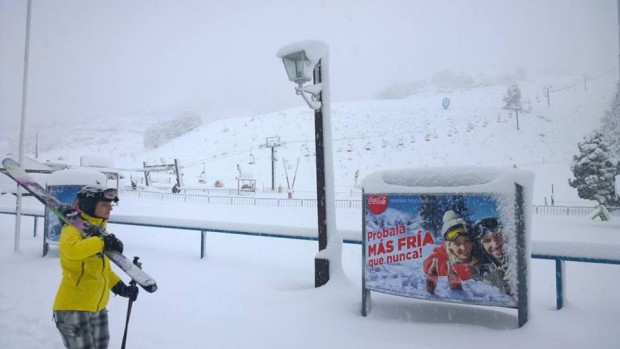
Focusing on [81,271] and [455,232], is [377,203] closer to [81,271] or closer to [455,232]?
[455,232]

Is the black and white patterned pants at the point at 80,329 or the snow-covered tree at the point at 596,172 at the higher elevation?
the snow-covered tree at the point at 596,172

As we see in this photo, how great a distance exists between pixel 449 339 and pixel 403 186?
1.62 metres

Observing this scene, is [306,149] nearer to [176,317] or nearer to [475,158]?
[475,158]

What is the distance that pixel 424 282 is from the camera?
12.8ft

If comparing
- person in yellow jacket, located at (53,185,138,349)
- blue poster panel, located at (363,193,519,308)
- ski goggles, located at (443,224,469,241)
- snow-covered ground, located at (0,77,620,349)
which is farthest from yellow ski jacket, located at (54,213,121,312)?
ski goggles, located at (443,224,469,241)

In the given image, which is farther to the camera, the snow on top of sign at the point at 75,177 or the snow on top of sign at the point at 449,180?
the snow on top of sign at the point at 75,177

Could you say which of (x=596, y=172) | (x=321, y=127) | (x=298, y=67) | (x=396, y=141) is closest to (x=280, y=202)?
(x=321, y=127)

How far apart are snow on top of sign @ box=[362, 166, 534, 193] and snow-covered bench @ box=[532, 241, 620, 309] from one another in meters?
1.18

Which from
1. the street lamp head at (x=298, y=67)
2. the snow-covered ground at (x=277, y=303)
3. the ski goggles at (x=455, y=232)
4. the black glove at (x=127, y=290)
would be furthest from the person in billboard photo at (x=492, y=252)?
the black glove at (x=127, y=290)

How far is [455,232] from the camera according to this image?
3758mm

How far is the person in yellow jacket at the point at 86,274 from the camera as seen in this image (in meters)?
2.44

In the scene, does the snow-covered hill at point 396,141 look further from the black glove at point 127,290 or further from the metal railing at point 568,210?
the black glove at point 127,290

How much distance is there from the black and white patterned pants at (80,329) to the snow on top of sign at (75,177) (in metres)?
5.50

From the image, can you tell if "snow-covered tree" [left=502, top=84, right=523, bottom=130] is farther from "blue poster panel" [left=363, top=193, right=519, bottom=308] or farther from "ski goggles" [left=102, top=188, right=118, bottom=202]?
"ski goggles" [left=102, top=188, right=118, bottom=202]
